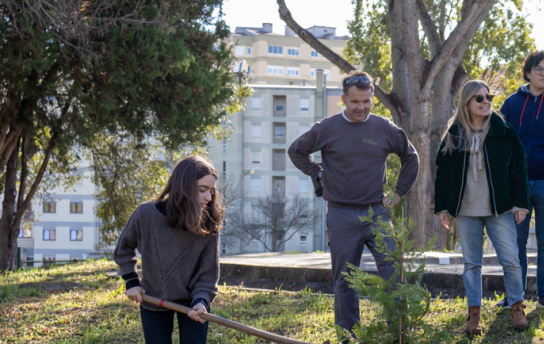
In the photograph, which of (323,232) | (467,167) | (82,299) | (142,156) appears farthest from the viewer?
(323,232)

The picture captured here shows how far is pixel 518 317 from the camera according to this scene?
403cm

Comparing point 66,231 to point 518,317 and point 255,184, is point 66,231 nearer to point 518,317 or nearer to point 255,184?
point 255,184

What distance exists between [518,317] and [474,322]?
0.99 ft

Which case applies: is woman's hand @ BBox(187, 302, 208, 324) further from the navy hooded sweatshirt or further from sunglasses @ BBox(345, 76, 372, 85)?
the navy hooded sweatshirt

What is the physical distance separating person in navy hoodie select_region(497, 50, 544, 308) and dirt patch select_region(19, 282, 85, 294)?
596 centimetres

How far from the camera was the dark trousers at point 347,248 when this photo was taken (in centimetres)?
415

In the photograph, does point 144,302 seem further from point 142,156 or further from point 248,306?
point 142,156

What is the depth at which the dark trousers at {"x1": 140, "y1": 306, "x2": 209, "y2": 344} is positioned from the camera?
3.36 meters

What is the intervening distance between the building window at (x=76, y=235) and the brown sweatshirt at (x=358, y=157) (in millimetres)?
54426

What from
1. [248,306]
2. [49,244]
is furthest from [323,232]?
[248,306]

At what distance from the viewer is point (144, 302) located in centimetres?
339

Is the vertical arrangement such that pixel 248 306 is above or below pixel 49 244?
above

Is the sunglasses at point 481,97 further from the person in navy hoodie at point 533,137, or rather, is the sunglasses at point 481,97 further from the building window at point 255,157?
the building window at point 255,157

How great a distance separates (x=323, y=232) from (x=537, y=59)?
159ft
